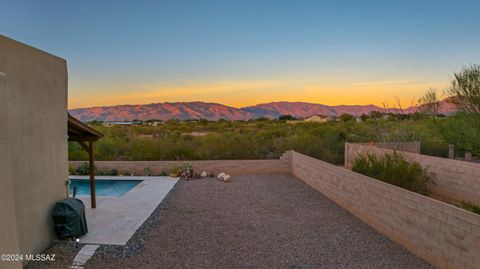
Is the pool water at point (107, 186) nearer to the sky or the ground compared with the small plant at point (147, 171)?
nearer to the ground

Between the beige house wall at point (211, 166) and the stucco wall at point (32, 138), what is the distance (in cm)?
732

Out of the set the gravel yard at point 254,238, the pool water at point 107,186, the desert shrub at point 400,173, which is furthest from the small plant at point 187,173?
the desert shrub at point 400,173

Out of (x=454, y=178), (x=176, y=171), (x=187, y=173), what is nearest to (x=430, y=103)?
(x=454, y=178)

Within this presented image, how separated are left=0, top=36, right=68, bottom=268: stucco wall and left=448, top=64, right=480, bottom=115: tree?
13981 millimetres

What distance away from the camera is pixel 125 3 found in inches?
516

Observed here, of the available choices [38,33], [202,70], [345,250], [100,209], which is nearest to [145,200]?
[100,209]

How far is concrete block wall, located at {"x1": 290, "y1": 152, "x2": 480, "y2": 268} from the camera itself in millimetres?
4012

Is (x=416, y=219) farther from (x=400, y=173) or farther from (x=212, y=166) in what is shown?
(x=212, y=166)

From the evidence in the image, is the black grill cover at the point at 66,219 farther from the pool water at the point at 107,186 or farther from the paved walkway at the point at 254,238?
the pool water at the point at 107,186

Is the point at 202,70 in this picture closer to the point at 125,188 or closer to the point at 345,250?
the point at 125,188

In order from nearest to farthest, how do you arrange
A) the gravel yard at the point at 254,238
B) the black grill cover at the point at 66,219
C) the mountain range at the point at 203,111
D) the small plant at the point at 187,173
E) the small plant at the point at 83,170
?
the gravel yard at the point at 254,238, the black grill cover at the point at 66,219, the small plant at the point at 187,173, the small plant at the point at 83,170, the mountain range at the point at 203,111

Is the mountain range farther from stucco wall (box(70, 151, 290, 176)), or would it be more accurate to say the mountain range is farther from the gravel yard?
the gravel yard

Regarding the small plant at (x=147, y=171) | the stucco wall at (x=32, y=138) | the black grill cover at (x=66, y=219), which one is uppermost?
the stucco wall at (x=32, y=138)

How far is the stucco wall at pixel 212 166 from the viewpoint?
1318cm
